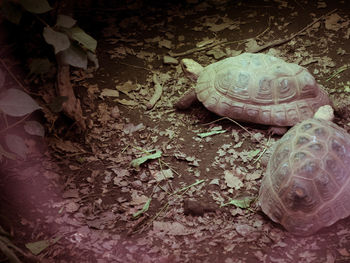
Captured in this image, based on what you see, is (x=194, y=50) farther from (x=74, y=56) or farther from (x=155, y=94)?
(x=74, y=56)

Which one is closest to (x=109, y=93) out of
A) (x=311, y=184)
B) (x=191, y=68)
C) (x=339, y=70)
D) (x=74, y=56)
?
(x=191, y=68)

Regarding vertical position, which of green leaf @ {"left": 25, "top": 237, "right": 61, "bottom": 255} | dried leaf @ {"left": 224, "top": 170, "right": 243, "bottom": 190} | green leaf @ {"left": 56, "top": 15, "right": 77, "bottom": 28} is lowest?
dried leaf @ {"left": 224, "top": 170, "right": 243, "bottom": 190}

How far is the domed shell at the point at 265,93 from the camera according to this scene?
466 centimetres

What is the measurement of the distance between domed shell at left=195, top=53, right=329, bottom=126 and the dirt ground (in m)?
0.22

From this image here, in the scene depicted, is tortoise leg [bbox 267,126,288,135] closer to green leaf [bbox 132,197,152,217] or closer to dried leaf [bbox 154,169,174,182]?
dried leaf [bbox 154,169,174,182]

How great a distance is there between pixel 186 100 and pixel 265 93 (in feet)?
3.55

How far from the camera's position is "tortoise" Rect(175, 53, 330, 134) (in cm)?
466

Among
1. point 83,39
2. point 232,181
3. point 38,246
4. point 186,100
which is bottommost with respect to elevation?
point 232,181

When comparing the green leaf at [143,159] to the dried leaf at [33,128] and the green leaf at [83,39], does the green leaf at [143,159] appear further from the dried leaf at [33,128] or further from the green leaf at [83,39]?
the green leaf at [83,39]

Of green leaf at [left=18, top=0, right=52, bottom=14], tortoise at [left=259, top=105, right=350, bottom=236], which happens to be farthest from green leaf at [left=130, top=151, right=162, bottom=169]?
green leaf at [left=18, top=0, right=52, bottom=14]

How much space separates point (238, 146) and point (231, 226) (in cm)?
127

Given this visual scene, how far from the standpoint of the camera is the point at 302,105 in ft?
15.3

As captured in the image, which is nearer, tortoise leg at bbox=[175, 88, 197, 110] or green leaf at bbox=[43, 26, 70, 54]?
green leaf at bbox=[43, 26, 70, 54]

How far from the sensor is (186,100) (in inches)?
201
